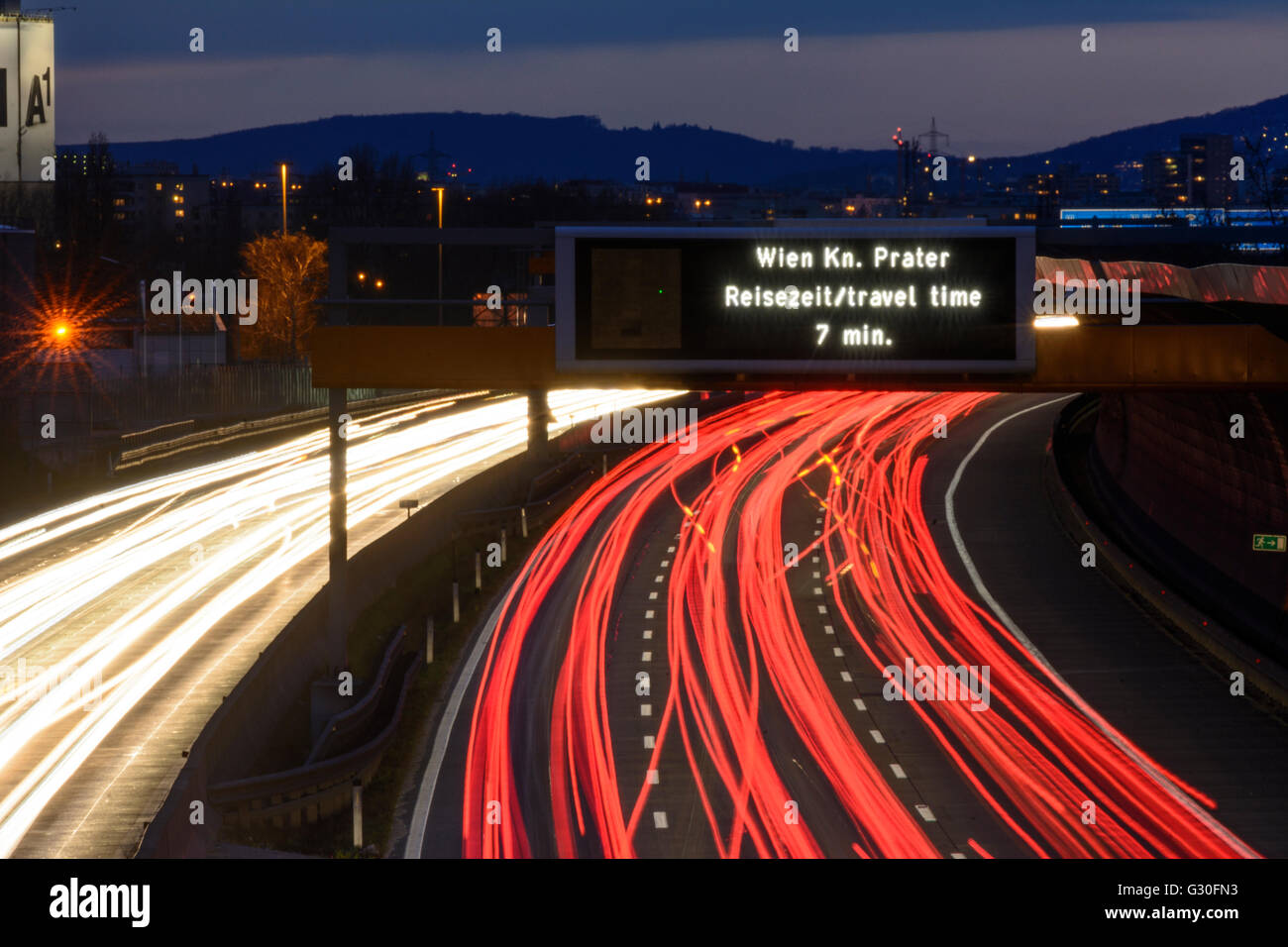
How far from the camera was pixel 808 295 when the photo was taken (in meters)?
18.5

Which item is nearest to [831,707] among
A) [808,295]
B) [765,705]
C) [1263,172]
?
[765,705]

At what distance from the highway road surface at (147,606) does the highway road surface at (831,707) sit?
11.4 feet

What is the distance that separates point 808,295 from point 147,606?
1436cm

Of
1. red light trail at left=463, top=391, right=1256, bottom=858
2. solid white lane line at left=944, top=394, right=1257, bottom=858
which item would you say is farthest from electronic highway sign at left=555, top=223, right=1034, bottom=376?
solid white lane line at left=944, top=394, right=1257, bottom=858

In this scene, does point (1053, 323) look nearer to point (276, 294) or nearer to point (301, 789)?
point (301, 789)

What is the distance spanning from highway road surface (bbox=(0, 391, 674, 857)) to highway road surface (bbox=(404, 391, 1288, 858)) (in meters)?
3.47

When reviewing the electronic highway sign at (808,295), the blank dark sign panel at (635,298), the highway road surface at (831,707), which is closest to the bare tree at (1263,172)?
the highway road surface at (831,707)

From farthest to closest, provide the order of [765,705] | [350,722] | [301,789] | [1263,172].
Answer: [1263,172]
[765,705]
[350,722]
[301,789]

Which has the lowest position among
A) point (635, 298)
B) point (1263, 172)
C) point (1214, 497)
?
point (1214, 497)

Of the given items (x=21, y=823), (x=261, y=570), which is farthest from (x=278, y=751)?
(x=261, y=570)

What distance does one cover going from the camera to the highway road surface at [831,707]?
19406 millimetres

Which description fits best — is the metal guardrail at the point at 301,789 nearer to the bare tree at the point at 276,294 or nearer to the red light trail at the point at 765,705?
the red light trail at the point at 765,705

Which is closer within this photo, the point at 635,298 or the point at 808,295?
the point at 808,295
